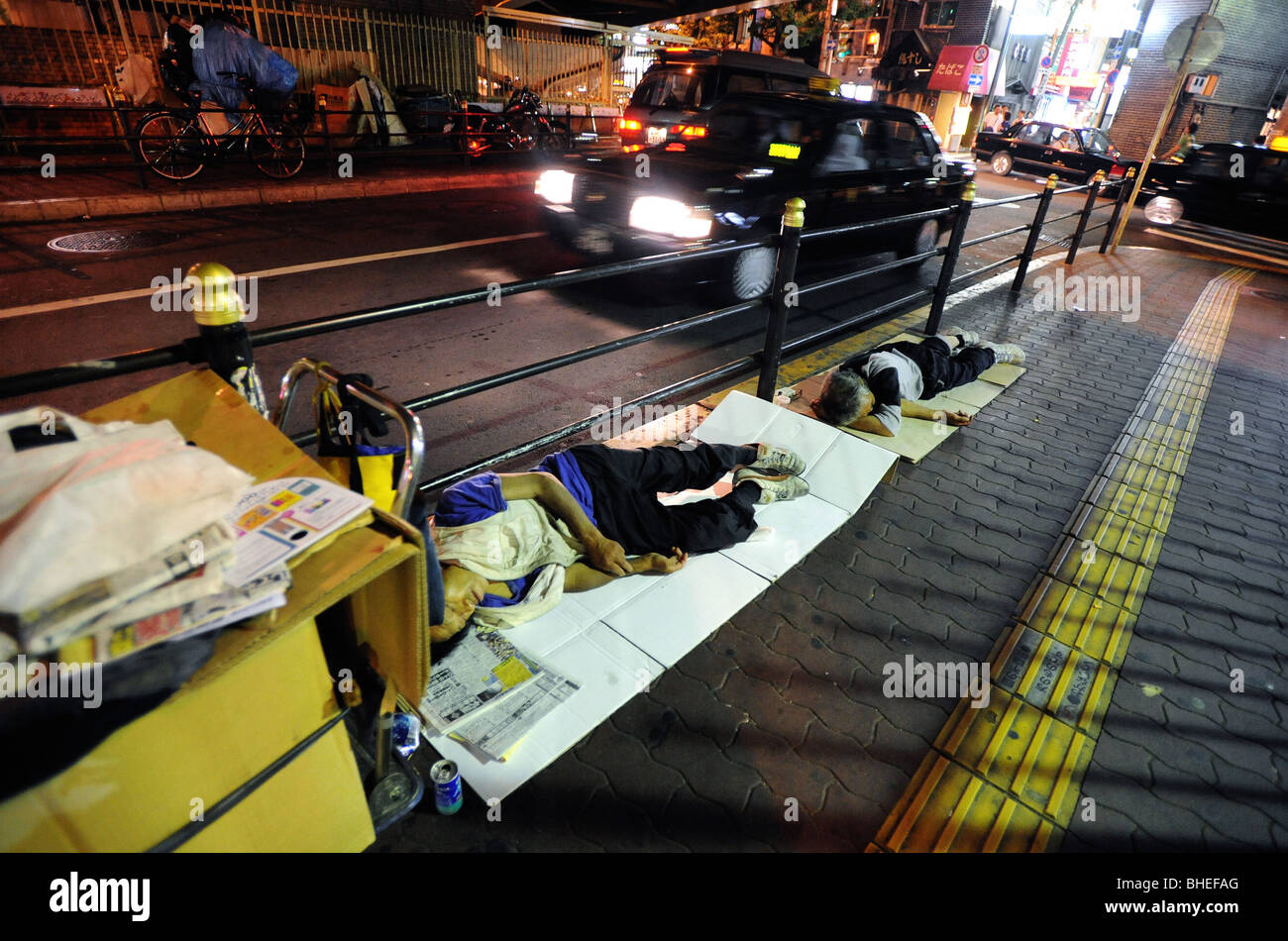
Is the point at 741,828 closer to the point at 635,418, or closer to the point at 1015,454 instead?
the point at 635,418

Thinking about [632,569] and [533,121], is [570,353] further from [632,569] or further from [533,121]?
[533,121]

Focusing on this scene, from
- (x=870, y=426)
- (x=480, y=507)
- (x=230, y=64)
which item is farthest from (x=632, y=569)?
(x=230, y=64)

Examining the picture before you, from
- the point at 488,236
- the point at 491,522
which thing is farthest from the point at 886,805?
the point at 488,236

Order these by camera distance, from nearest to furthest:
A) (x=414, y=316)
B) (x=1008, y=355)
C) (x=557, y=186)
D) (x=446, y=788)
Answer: (x=446, y=788)
(x=414, y=316)
(x=1008, y=355)
(x=557, y=186)

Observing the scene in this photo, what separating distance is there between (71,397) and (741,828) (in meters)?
4.08

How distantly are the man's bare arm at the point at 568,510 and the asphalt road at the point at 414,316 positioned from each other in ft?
3.37

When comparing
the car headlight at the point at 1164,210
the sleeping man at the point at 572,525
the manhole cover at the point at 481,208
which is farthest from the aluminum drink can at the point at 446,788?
the car headlight at the point at 1164,210

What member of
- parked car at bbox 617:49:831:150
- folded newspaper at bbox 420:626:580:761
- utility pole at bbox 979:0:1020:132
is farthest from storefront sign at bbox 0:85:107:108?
utility pole at bbox 979:0:1020:132

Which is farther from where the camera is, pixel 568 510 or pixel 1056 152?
pixel 1056 152

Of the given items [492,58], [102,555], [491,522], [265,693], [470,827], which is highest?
[492,58]

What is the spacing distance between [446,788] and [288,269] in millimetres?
5501

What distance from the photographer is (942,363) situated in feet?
13.7

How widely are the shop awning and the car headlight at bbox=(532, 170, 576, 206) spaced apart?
98.6 feet
